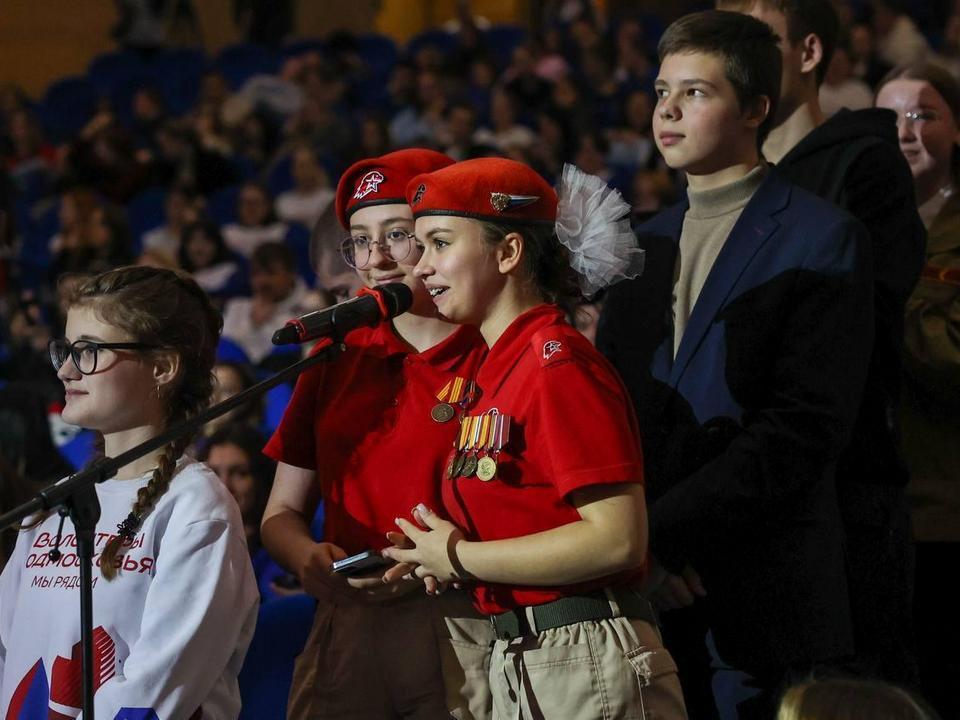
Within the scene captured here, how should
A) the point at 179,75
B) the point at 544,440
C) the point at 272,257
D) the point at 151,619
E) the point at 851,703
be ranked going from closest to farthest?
the point at 851,703 < the point at 544,440 < the point at 151,619 < the point at 272,257 < the point at 179,75

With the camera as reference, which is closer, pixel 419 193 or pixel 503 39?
pixel 419 193

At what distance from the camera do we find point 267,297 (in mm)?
6527

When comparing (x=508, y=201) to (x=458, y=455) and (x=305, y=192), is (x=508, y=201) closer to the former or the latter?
(x=458, y=455)

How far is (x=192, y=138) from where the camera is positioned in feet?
31.1

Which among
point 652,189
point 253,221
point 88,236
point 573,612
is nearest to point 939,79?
point 573,612

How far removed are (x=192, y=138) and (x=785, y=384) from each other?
7.82 m

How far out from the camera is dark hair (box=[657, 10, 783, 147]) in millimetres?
2414

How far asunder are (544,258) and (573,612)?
1.81 feet

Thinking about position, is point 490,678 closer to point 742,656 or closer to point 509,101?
point 742,656

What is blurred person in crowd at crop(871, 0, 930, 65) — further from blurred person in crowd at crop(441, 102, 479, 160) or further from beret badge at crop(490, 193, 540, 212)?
beret badge at crop(490, 193, 540, 212)

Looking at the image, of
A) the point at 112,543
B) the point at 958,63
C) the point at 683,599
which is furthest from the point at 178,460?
the point at 958,63

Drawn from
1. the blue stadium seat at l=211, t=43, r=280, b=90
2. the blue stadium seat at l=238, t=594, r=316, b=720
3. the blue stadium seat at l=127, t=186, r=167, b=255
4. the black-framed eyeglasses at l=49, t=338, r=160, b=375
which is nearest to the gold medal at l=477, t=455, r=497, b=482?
the black-framed eyeglasses at l=49, t=338, r=160, b=375

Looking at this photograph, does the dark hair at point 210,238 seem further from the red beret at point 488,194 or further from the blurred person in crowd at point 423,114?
the red beret at point 488,194

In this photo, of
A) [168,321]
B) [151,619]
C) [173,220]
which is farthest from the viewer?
[173,220]
